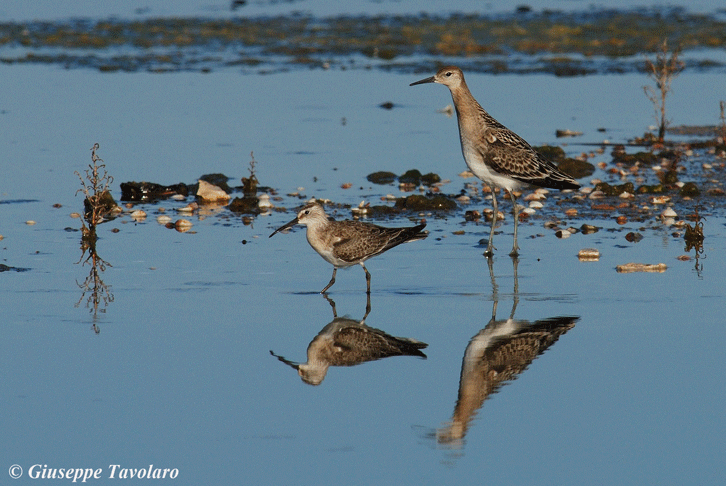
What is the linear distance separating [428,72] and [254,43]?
780 centimetres

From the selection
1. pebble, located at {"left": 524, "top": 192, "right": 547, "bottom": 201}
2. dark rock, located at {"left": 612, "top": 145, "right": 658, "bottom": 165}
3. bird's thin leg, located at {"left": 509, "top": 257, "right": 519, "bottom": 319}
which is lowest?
bird's thin leg, located at {"left": 509, "top": 257, "right": 519, "bottom": 319}

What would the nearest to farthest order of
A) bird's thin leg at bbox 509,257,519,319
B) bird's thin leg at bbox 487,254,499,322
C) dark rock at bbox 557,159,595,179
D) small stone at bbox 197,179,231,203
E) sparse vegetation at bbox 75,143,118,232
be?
1. bird's thin leg at bbox 487,254,499,322
2. bird's thin leg at bbox 509,257,519,319
3. sparse vegetation at bbox 75,143,118,232
4. small stone at bbox 197,179,231,203
5. dark rock at bbox 557,159,595,179

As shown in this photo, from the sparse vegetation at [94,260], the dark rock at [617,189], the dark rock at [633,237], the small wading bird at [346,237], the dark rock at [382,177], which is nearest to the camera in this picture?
the sparse vegetation at [94,260]

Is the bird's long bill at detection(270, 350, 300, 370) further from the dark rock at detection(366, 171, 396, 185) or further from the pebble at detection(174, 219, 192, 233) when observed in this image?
the dark rock at detection(366, 171, 396, 185)

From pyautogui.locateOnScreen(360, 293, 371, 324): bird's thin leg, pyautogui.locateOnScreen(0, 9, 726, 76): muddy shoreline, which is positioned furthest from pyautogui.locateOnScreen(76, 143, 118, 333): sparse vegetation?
pyautogui.locateOnScreen(0, 9, 726, 76): muddy shoreline

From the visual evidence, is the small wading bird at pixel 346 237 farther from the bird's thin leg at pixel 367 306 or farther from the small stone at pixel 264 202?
the small stone at pixel 264 202

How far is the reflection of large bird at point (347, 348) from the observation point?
8.20 meters

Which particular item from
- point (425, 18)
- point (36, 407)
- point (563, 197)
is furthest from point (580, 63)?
point (36, 407)

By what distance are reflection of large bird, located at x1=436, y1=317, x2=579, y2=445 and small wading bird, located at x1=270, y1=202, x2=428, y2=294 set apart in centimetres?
182

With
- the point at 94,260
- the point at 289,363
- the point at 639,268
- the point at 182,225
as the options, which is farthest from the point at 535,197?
the point at 289,363

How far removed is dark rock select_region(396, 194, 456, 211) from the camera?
14.2 meters

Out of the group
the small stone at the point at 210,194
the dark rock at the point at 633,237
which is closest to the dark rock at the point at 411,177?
the small stone at the point at 210,194

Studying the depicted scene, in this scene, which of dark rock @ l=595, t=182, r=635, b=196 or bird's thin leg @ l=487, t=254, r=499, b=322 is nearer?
bird's thin leg @ l=487, t=254, r=499, b=322

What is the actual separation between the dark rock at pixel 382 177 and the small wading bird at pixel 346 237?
16.0 feet
